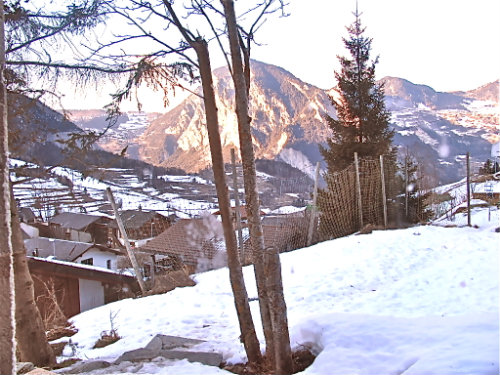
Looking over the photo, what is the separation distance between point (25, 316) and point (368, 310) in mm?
3507

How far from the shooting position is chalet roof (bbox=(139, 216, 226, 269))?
10926mm

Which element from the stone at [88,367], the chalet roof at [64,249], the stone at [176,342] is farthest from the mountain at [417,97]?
the stone at [88,367]

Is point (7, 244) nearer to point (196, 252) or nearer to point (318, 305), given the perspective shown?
point (318, 305)

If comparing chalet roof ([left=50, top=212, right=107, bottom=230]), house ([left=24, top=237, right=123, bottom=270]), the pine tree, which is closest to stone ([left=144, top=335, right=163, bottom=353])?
the pine tree

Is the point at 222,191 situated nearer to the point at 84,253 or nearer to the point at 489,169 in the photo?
the point at 489,169

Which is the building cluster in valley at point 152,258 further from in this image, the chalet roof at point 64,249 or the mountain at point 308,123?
the mountain at point 308,123

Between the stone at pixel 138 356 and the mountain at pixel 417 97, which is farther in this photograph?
the mountain at pixel 417 97

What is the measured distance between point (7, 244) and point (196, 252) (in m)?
9.81

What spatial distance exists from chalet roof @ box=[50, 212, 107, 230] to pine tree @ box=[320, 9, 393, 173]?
3175 centimetres

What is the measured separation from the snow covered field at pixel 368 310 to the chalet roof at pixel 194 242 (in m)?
2.98

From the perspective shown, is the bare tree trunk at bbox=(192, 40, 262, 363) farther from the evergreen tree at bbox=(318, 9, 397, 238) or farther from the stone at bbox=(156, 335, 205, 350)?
the evergreen tree at bbox=(318, 9, 397, 238)

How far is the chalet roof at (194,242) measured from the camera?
10926mm

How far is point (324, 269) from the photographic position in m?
6.45

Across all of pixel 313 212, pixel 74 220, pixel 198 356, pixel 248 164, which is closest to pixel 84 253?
pixel 74 220
